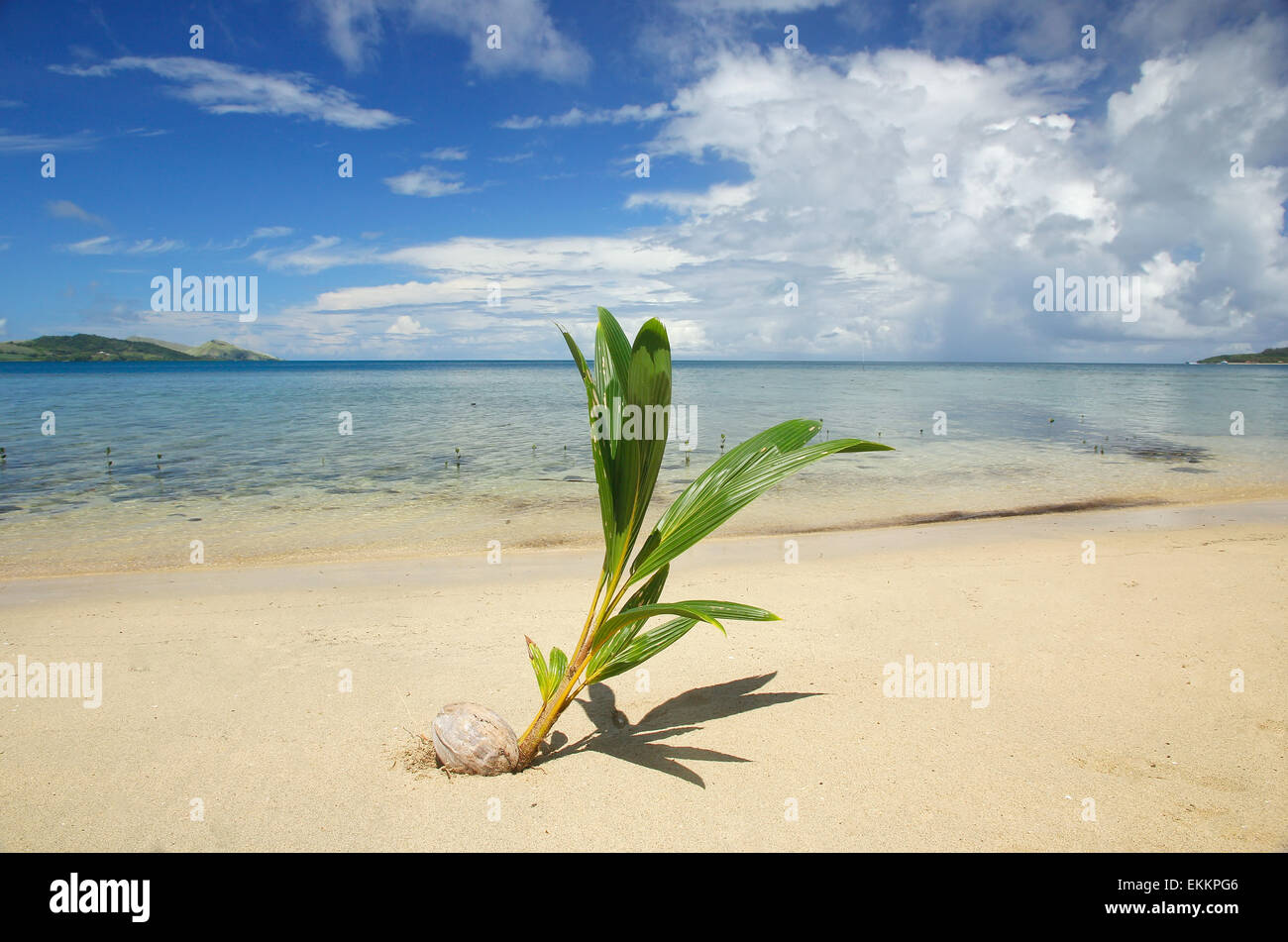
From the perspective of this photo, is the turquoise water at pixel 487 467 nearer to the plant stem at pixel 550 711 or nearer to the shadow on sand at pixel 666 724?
the shadow on sand at pixel 666 724

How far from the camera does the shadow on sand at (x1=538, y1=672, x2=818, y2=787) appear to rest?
3.29 metres

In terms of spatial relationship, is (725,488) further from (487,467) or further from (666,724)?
(487,467)

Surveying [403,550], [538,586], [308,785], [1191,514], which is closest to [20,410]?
[403,550]

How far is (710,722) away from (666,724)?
254 mm

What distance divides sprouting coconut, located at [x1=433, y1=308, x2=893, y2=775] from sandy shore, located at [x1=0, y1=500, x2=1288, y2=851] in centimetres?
20

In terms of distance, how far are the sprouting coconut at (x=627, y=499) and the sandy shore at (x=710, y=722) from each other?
199 mm

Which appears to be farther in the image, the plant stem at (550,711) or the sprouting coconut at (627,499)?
the plant stem at (550,711)

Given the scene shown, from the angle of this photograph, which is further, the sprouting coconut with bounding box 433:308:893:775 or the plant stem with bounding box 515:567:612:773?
the plant stem with bounding box 515:567:612:773

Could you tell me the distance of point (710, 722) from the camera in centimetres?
369

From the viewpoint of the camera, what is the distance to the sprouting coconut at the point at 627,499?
2.87m

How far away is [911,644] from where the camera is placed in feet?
15.6

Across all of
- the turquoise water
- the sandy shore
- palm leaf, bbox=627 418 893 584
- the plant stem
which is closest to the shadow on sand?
the sandy shore

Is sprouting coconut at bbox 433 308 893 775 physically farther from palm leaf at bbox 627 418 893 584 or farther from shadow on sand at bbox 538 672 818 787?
shadow on sand at bbox 538 672 818 787

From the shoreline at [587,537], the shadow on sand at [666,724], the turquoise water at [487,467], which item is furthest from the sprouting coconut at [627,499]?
the turquoise water at [487,467]
